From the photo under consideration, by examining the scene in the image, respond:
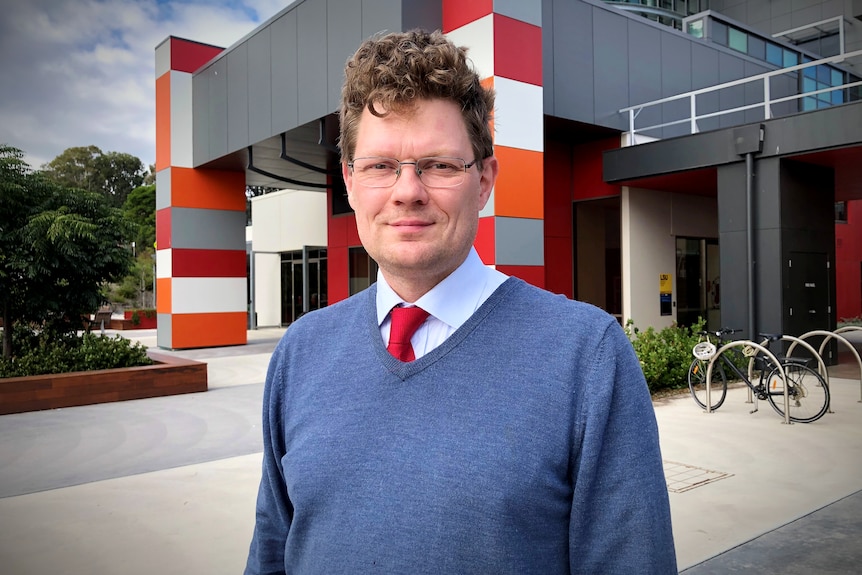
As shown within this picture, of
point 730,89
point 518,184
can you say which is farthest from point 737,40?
point 518,184

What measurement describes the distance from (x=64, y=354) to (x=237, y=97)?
7124 mm

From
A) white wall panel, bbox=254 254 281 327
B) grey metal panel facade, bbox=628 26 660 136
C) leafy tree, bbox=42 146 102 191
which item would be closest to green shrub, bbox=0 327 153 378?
grey metal panel facade, bbox=628 26 660 136

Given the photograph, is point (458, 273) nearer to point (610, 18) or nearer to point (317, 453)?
point (317, 453)

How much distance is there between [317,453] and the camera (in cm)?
136

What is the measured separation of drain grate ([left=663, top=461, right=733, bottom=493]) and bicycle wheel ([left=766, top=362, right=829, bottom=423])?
2.50m

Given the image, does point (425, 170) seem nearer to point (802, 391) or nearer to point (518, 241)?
point (802, 391)

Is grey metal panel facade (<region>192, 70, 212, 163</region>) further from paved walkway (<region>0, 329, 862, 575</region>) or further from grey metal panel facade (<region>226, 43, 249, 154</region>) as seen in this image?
paved walkway (<region>0, 329, 862, 575</region>)

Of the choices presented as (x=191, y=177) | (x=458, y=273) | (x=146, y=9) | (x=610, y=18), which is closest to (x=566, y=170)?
(x=610, y=18)

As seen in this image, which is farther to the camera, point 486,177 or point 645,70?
point 645,70

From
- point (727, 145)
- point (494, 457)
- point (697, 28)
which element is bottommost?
point (494, 457)

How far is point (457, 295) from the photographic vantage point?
4.65 ft

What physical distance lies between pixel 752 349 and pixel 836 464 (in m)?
2.36

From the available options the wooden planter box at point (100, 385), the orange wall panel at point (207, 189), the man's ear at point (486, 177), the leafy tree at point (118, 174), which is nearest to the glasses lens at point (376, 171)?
the man's ear at point (486, 177)

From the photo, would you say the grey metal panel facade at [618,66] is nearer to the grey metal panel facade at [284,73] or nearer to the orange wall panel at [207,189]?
the grey metal panel facade at [284,73]
